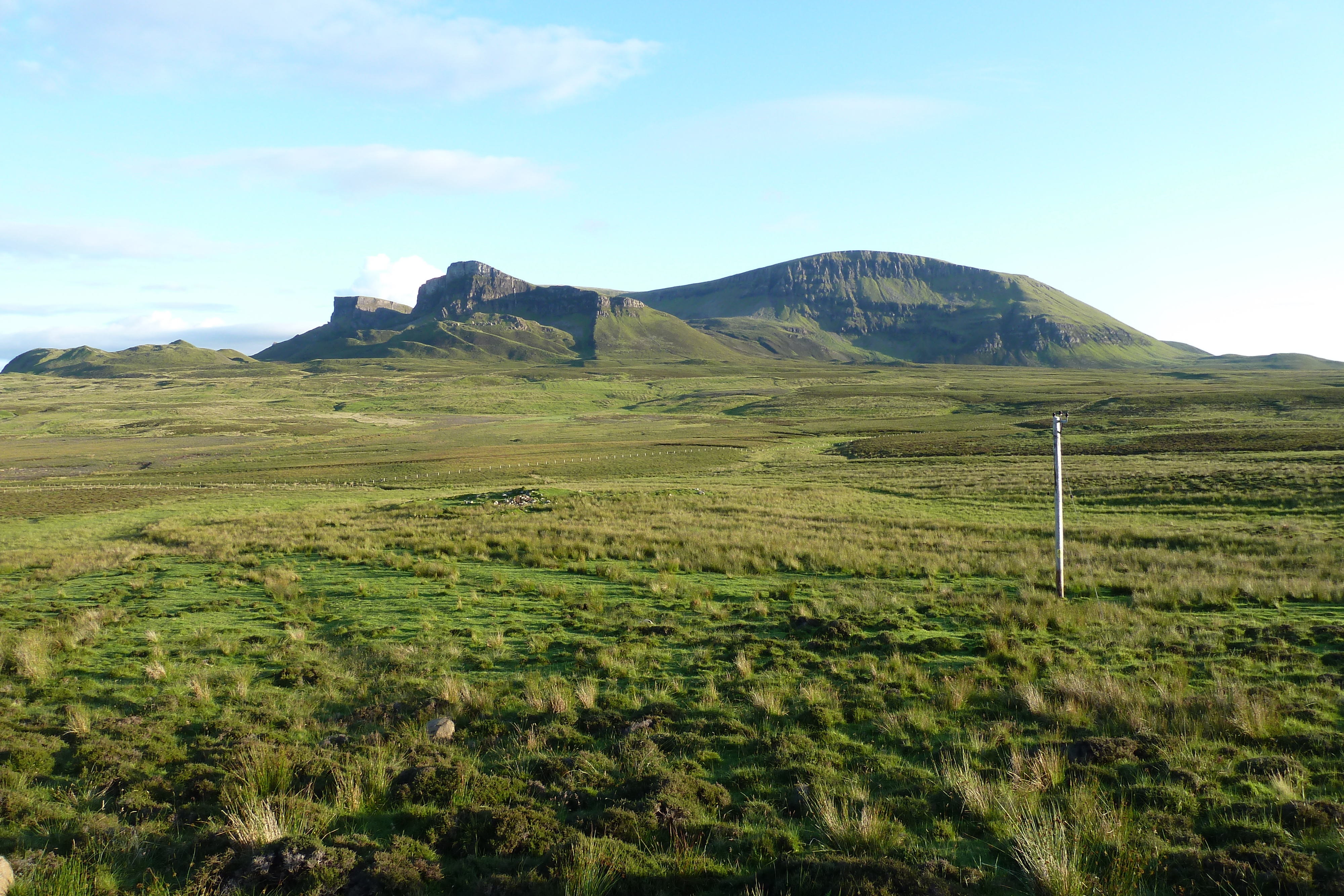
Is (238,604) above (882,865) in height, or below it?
below

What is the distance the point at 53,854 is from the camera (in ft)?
19.1

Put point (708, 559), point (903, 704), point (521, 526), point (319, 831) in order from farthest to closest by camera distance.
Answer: point (521, 526) → point (708, 559) → point (903, 704) → point (319, 831)

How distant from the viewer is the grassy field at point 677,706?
585cm

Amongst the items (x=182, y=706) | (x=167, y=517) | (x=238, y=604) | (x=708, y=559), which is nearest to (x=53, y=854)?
(x=182, y=706)

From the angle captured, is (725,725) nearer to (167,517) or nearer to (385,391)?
(167,517)

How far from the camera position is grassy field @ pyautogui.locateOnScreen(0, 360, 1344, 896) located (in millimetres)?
5848

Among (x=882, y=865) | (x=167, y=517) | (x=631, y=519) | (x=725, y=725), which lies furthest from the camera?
(x=167, y=517)

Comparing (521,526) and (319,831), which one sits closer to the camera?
(319,831)

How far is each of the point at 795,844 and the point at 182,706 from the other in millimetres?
8618

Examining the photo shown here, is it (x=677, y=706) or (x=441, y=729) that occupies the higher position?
(x=441, y=729)

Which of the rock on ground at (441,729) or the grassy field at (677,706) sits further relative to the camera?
the rock on ground at (441,729)

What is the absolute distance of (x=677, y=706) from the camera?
32.0 ft

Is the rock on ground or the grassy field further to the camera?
the rock on ground

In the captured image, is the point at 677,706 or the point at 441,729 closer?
the point at 441,729
